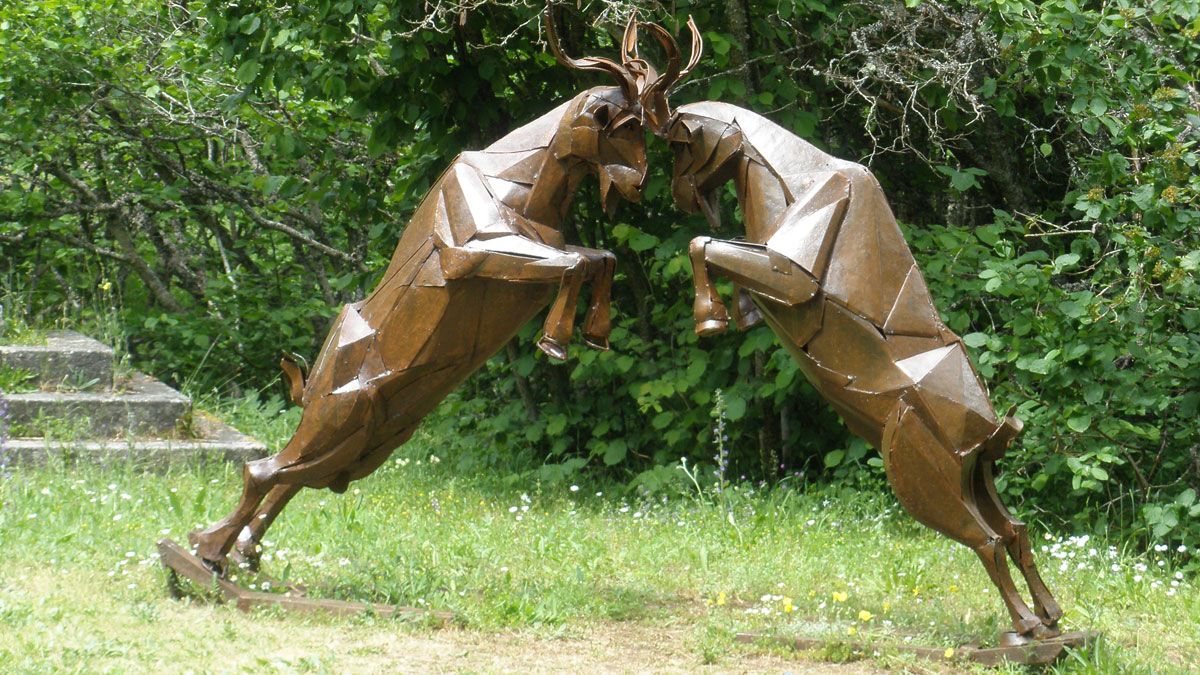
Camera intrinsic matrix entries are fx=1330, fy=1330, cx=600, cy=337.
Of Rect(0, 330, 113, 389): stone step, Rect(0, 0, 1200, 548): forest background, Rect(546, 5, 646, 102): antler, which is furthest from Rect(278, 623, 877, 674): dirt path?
Rect(0, 330, 113, 389): stone step

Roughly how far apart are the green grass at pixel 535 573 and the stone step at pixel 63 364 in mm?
1118

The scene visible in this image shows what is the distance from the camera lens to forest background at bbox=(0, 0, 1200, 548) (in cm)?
636

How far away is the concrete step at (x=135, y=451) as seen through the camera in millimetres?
7539

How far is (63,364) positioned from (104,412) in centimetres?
55

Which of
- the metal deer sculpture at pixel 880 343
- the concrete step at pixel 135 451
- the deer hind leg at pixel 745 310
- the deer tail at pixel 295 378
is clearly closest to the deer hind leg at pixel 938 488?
the metal deer sculpture at pixel 880 343

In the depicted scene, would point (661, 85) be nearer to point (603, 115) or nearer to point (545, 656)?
point (603, 115)

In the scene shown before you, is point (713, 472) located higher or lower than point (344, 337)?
lower

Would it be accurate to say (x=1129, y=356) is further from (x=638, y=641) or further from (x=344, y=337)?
(x=344, y=337)

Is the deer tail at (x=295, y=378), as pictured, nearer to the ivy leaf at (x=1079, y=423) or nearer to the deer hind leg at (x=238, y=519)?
the deer hind leg at (x=238, y=519)

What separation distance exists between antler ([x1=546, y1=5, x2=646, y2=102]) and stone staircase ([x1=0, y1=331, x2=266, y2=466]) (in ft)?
13.6

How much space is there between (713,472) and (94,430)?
12.3 ft

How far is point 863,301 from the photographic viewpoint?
4523 millimetres

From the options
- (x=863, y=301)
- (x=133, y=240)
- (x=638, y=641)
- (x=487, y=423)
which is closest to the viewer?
(x=863, y=301)

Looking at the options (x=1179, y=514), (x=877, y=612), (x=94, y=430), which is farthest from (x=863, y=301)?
(x=94, y=430)
